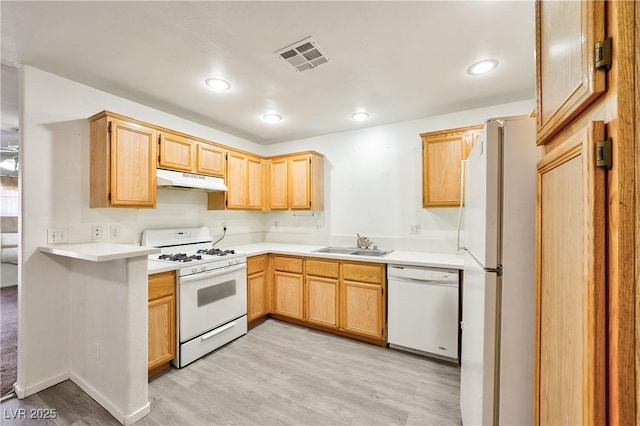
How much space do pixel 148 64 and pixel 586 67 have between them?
2508 mm

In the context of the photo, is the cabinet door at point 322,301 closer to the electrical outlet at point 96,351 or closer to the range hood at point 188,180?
the range hood at point 188,180

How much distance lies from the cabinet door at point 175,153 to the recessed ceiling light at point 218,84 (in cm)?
70

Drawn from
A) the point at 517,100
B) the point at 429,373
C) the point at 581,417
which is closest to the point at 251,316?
the point at 429,373

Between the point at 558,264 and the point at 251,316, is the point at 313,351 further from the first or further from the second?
the point at 558,264

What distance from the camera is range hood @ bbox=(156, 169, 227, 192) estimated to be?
254 cm

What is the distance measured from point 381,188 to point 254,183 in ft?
5.66

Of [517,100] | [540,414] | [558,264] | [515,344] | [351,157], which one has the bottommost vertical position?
[540,414]

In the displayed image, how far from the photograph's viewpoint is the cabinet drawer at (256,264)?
310cm

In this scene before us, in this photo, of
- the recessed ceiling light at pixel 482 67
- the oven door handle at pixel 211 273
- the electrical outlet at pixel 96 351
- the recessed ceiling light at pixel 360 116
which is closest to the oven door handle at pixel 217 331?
the oven door handle at pixel 211 273

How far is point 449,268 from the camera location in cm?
237

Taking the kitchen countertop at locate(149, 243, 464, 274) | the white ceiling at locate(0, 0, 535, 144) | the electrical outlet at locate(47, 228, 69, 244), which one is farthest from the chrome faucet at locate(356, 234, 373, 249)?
the electrical outlet at locate(47, 228, 69, 244)

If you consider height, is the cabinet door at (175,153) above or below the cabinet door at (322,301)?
above

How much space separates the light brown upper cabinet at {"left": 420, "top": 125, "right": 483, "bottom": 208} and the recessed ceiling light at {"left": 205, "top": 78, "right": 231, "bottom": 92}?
6.68 feet

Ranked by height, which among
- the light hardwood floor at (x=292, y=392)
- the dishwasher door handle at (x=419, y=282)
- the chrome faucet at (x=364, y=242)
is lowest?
the light hardwood floor at (x=292, y=392)
